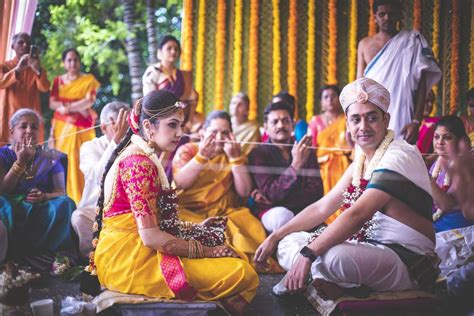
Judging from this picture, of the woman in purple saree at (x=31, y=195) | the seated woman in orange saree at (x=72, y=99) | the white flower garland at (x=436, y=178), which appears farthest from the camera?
the seated woman in orange saree at (x=72, y=99)

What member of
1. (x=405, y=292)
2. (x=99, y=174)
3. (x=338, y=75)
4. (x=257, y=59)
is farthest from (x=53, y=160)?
(x=338, y=75)

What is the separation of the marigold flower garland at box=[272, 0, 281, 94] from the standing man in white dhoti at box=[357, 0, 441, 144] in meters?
1.99

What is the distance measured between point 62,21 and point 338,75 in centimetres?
317

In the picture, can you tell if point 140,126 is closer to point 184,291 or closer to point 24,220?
point 184,291

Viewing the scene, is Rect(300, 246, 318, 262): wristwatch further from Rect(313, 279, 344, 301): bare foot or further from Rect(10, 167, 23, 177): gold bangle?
Rect(10, 167, 23, 177): gold bangle

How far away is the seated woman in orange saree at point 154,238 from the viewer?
278cm

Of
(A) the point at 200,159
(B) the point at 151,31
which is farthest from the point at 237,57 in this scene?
(A) the point at 200,159

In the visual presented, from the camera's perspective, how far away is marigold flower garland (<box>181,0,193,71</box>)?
20.4 feet

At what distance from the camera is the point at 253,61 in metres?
6.59

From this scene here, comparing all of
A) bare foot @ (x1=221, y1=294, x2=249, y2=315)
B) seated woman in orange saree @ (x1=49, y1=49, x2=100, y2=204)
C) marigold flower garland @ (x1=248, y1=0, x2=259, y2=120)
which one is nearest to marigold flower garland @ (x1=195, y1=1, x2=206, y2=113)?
marigold flower garland @ (x1=248, y1=0, x2=259, y2=120)

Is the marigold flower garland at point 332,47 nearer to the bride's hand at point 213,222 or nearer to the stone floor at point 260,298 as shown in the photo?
the stone floor at point 260,298

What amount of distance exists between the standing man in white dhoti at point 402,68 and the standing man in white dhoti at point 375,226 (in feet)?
5.46

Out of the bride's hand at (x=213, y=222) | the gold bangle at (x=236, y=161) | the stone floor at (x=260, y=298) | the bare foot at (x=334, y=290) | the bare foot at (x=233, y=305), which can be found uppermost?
the gold bangle at (x=236, y=161)

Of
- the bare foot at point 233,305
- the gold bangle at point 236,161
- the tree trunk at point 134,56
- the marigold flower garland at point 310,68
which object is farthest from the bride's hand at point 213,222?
the marigold flower garland at point 310,68
